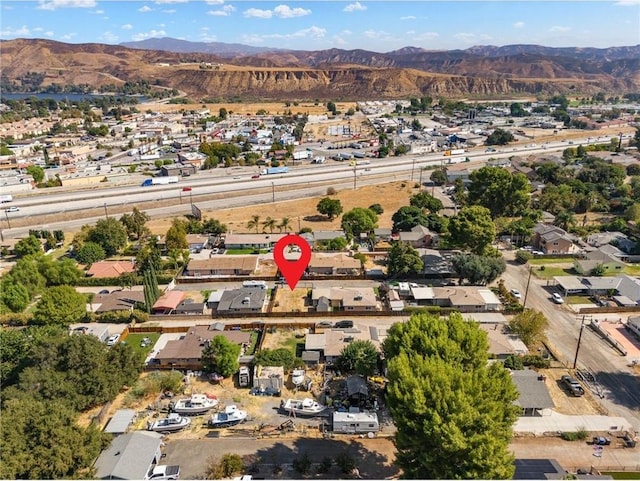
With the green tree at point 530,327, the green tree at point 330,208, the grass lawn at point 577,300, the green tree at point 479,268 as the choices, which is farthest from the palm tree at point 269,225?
the grass lawn at point 577,300

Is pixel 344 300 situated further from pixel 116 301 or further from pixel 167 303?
pixel 116 301

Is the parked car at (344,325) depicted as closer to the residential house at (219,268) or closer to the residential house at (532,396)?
the residential house at (532,396)

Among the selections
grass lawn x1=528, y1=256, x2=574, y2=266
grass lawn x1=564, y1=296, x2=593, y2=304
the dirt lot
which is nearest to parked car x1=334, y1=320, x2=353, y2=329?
grass lawn x1=564, y1=296, x2=593, y2=304

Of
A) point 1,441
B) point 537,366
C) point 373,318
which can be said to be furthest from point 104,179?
point 537,366

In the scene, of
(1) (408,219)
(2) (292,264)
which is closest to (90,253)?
(2) (292,264)

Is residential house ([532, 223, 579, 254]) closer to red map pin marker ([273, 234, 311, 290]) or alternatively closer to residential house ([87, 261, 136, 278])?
red map pin marker ([273, 234, 311, 290])
